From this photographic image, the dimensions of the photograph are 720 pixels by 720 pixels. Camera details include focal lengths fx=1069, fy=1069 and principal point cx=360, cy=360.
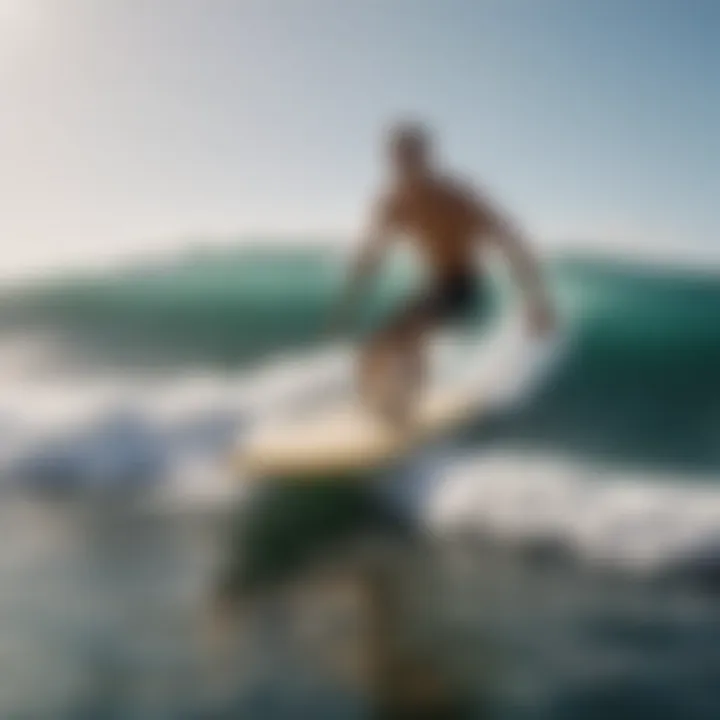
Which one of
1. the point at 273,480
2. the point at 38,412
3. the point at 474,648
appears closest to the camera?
the point at 474,648

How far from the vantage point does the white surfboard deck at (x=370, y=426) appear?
6.30 feet

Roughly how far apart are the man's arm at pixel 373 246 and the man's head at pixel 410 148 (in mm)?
71

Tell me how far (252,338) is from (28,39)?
0.69 m

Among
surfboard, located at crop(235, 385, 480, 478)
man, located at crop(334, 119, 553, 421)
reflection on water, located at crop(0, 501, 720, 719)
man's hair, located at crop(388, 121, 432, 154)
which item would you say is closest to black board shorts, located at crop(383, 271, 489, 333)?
man, located at crop(334, 119, 553, 421)

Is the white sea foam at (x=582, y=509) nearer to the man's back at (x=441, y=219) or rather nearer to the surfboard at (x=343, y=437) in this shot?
the surfboard at (x=343, y=437)

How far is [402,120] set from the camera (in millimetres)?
1957

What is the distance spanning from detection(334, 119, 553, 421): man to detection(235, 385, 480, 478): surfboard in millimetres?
34

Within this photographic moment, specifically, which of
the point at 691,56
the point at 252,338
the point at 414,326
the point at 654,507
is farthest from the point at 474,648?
the point at 691,56

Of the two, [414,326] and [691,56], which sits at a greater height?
[691,56]

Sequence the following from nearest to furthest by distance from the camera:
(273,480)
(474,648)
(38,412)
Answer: (474,648)
(273,480)
(38,412)

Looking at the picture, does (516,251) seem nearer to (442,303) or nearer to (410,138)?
(442,303)

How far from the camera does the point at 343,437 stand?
1943 millimetres

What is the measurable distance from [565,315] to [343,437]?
0.47 m

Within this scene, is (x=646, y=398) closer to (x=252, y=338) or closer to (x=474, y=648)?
(x=474, y=648)
